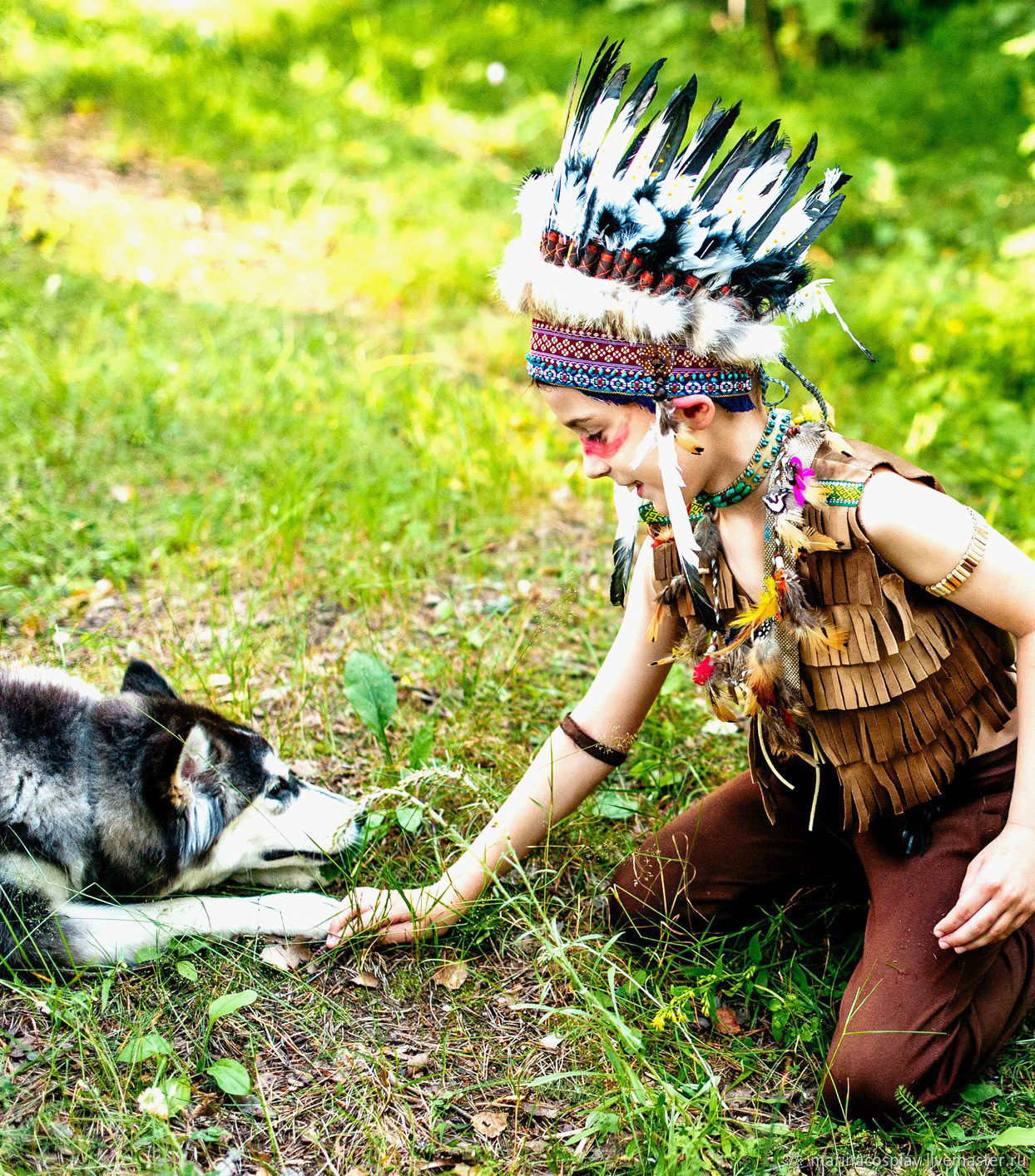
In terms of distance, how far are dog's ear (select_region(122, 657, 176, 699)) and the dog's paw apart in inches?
23.3

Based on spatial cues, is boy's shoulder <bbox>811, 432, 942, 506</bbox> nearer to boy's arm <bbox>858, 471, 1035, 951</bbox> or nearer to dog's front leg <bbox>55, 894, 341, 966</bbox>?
boy's arm <bbox>858, 471, 1035, 951</bbox>

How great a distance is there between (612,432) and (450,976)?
131 cm

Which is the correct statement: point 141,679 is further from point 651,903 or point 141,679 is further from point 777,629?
point 777,629

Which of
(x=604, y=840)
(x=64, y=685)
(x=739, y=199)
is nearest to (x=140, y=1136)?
(x=64, y=685)

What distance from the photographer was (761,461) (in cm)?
211

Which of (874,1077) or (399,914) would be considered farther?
(399,914)

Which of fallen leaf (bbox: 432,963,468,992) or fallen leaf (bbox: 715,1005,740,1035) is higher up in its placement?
fallen leaf (bbox: 715,1005,740,1035)

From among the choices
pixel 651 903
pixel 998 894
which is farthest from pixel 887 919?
pixel 651 903

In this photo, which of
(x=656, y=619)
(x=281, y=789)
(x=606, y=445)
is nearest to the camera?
(x=606, y=445)

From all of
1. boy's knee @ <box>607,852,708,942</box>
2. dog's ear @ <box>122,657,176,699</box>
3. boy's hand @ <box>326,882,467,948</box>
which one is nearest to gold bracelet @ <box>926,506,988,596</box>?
boy's knee @ <box>607,852,708,942</box>

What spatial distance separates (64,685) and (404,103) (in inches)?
291

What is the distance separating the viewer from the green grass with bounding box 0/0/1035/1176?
2098 millimetres

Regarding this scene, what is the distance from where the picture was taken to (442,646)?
3461 millimetres

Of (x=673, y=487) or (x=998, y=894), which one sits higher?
(x=673, y=487)
